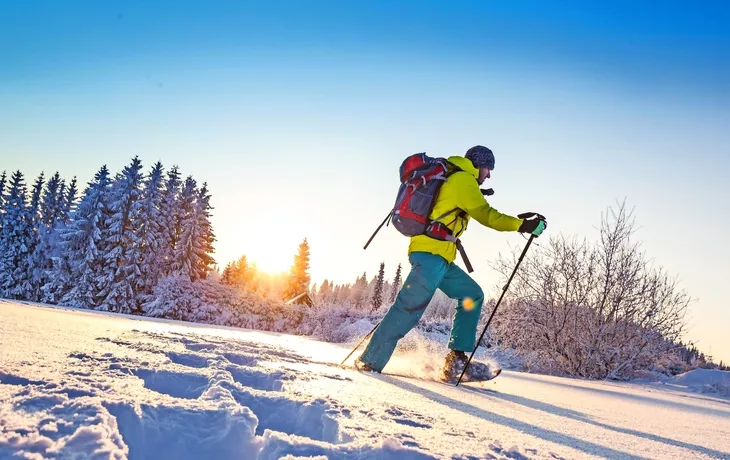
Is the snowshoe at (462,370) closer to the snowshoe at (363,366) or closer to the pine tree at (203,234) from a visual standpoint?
the snowshoe at (363,366)

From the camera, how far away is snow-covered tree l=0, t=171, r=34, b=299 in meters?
33.9

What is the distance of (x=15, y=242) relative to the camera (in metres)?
35.3

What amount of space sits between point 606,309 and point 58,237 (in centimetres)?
3774

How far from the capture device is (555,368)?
865cm

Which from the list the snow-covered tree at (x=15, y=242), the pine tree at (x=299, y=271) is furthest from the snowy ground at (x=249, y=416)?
the pine tree at (x=299, y=271)

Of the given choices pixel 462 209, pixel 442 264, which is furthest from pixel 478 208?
pixel 442 264

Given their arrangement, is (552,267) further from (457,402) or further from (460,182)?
(457,402)

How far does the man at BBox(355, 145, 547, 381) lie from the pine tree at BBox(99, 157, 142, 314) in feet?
92.0

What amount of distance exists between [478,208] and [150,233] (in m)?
30.1

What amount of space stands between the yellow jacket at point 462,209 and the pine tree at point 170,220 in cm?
2938

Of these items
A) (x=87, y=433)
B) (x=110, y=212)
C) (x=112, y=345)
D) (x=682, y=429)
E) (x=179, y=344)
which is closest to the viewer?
(x=87, y=433)

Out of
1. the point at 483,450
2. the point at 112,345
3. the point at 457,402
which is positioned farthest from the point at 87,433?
the point at 457,402

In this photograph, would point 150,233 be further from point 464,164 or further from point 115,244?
point 464,164

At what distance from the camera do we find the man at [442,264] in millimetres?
3379
